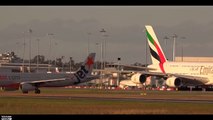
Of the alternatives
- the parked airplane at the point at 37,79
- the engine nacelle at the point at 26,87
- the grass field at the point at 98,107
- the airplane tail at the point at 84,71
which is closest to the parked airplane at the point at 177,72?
the airplane tail at the point at 84,71

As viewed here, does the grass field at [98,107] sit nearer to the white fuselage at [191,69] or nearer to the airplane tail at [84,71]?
the airplane tail at [84,71]

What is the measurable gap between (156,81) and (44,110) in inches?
4570

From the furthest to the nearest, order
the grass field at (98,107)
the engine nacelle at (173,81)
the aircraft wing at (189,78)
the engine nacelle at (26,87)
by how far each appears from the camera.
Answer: the aircraft wing at (189,78) → the engine nacelle at (173,81) → the engine nacelle at (26,87) → the grass field at (98,107)

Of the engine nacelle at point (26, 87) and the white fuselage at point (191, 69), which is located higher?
the white fuselage at point (191, 69)

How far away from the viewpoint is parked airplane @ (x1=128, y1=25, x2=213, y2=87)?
100625mm

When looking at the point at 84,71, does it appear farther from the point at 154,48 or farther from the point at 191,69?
the point at 191,69

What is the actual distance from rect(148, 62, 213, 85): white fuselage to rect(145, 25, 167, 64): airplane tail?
3.35ft

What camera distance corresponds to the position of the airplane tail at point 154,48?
10921 cm

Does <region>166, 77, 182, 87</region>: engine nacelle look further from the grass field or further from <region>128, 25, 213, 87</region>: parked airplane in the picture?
the grass field

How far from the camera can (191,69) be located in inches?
4097
